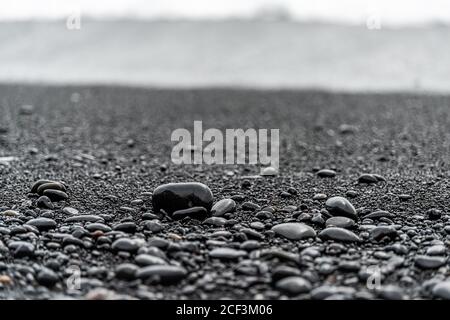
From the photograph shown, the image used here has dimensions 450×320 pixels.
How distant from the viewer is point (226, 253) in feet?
7.43

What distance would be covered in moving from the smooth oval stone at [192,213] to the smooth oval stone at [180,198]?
39 millimetres

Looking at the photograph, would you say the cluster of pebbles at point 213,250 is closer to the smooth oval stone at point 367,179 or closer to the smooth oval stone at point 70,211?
the smooth oval stone at point 70,211

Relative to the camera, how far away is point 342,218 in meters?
2.71

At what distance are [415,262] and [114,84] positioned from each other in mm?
8784

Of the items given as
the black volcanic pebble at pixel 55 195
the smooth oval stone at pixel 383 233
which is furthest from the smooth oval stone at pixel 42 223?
the smooth oval stone at pixel 383 233

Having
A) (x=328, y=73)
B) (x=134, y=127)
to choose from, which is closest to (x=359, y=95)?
(x=328, y=73)

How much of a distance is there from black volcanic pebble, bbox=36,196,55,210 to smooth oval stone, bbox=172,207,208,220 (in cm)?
78

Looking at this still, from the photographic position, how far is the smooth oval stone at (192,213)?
2.76 metres

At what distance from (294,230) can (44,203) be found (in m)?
1.50

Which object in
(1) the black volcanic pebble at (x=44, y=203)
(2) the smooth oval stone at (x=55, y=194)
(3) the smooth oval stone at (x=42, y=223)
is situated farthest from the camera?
(2) the smooth oval stone at (x=55, y=194)

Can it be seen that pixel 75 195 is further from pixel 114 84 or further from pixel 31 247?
pixel 114 84

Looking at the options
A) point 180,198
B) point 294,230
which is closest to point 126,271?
point 180,198

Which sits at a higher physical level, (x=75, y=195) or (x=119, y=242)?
(x=75, y=195)

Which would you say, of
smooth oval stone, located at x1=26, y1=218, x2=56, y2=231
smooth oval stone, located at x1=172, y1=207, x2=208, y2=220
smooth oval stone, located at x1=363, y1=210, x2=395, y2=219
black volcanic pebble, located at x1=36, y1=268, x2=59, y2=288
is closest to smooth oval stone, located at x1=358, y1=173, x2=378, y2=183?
smooth oval stone, located at x1=363, y1=210, x2=395, y2=219
